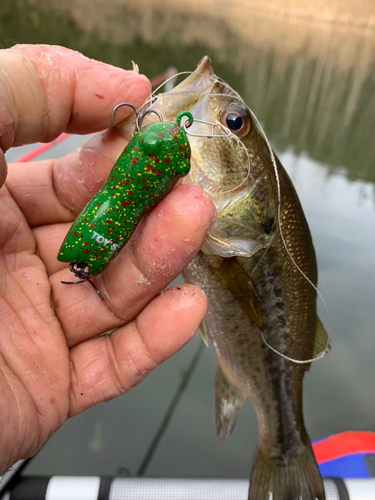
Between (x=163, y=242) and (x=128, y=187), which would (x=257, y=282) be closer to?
(x=163, y=242)

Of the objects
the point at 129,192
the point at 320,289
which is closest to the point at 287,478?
the point at 129,192

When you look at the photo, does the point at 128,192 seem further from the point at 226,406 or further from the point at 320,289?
the point at 320,289

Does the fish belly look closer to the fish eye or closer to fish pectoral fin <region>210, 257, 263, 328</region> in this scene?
fish pectoral fin <region>210, 257, 263, 328</region>

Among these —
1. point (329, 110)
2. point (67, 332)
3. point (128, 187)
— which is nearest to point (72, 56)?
point (128, 187)

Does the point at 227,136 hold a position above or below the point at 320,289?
above

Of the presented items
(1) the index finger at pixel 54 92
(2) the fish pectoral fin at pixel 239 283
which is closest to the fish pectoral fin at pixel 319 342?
(2) the fish pectoral fin at pixel 239 283

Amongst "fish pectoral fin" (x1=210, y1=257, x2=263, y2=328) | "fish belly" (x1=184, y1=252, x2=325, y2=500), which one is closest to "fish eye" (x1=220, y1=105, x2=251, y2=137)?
"fish pectoral fin" (x1=210, y1=257, x2=263, y2=328)
